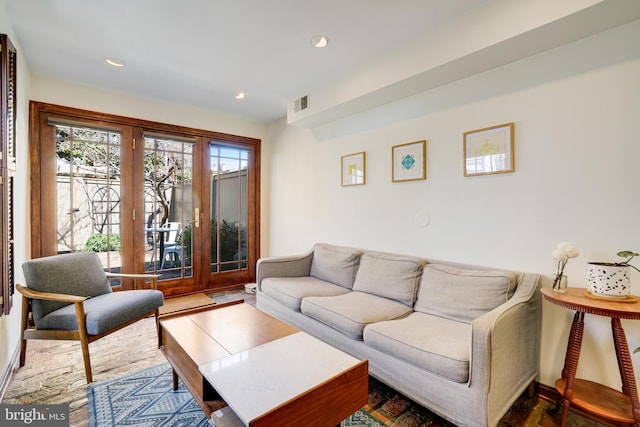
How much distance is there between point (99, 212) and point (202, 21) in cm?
251

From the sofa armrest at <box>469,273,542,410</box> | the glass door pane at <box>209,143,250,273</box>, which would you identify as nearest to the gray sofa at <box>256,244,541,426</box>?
the sofa armrest at <box>469,273,542,410</box>

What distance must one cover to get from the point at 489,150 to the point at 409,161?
70 cm

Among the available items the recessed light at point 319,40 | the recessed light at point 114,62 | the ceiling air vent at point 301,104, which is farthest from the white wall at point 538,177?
the recessed light at point 114,62

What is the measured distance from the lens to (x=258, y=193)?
469cm

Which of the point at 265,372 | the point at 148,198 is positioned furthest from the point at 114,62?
the point at 265,372

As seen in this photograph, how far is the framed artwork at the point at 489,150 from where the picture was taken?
2201 mm

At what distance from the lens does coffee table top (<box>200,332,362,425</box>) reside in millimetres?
1226

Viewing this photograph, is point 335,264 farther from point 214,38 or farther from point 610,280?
point 214,38

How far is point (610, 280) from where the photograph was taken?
1.60m

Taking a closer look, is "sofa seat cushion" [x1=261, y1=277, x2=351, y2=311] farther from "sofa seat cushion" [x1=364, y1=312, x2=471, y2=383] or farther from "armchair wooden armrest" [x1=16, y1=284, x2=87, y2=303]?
"armchair wooden armrest" [x1=16, y1=284, x2=87, y2=303]

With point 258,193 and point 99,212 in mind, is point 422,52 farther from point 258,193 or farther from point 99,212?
point 99,212

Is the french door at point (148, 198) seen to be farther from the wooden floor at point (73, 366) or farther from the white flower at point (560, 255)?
the white flower at point (560, 255)

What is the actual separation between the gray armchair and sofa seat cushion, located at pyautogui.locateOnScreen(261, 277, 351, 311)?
1.00 metres

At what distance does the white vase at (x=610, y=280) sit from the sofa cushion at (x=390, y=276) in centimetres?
110
